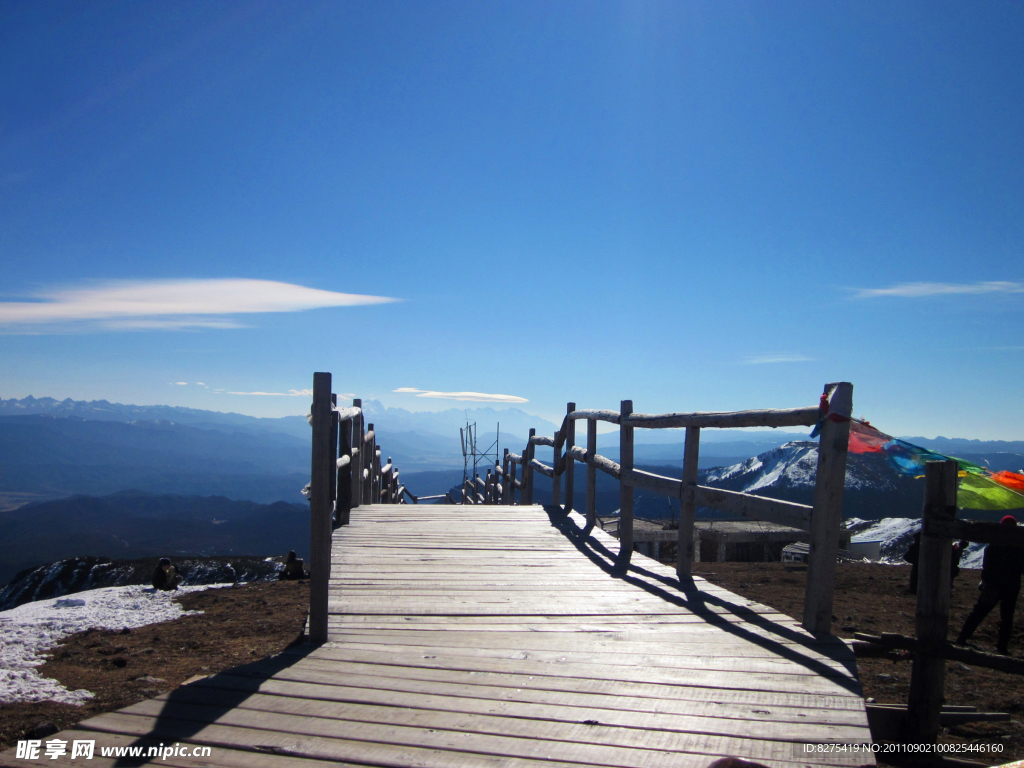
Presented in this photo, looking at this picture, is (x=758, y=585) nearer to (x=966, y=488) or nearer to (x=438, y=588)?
(x=966, y=488)

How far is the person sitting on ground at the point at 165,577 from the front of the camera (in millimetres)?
8328

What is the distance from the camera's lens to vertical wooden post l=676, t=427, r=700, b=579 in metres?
4.58

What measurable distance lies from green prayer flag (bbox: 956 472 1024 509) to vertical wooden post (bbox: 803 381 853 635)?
272 cm

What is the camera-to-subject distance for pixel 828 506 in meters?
3.50

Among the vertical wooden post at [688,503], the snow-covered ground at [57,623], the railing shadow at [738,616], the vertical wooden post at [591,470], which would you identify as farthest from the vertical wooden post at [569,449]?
the snow-covered ground at [57,623]

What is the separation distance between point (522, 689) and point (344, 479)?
4.61 meters

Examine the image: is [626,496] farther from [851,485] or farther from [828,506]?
[851,485]

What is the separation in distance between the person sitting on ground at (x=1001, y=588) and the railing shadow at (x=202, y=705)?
771 cm

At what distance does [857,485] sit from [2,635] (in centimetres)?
11814

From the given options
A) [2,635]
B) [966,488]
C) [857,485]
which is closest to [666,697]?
[966,488]

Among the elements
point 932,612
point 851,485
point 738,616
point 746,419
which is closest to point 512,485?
point 746,419

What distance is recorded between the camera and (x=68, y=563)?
10039 mm

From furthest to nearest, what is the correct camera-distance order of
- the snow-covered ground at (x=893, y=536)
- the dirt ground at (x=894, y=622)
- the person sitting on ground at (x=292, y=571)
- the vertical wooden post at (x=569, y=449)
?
the snow-covered ground at (x=893, y=536)
the person sitting on ground at (x=292, y=571)
the vertical wooden post at (x=569, y=449)
the dirt ground at (x=894, y=622)

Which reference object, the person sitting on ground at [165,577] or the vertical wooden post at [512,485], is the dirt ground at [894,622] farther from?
the person sitting on ground at [165,577]
